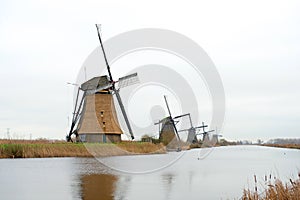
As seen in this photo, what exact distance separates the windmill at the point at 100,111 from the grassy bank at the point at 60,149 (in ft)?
2.77

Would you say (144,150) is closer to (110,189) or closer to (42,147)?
(42,147)

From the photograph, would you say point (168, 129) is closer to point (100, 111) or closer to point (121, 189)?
point (100, 111)

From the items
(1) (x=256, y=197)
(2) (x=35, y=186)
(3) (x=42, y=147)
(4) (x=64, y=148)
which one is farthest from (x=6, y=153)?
(1) (x=256, y=197)

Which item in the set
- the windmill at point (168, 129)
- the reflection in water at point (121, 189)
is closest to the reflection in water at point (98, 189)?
the reflection in water at point (121, 189)

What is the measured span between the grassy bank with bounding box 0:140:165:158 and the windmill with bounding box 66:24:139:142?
33.2 inches

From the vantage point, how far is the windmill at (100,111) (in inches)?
1108

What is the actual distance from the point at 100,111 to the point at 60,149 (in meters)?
5.34

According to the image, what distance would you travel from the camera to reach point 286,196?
5.72 m

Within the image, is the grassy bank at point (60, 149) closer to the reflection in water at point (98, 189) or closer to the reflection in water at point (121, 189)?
the reflection in water at point (98, 189)

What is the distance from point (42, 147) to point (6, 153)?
2049 millimetres

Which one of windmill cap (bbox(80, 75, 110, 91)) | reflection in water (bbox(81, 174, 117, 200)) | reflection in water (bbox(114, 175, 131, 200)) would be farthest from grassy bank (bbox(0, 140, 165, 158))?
reflection in water (bbox(114, 175, 131, 200))

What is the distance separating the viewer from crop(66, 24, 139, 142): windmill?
28.1 m

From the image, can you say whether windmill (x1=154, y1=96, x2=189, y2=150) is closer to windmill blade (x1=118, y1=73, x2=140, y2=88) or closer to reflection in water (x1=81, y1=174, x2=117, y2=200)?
windmill blade (x1=118, y1=73, x2=140, y2=88)

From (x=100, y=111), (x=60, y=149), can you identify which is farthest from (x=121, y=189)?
(x=100, y=111)
